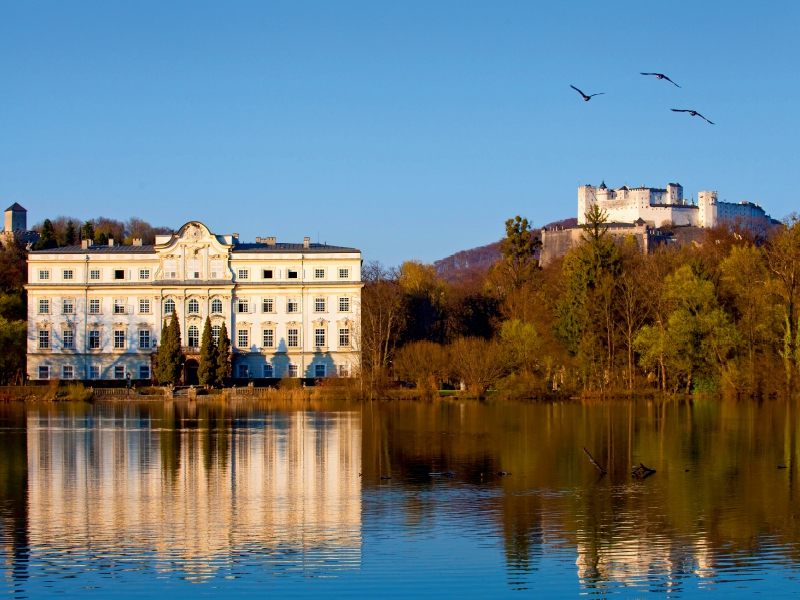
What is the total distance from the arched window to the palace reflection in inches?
1251

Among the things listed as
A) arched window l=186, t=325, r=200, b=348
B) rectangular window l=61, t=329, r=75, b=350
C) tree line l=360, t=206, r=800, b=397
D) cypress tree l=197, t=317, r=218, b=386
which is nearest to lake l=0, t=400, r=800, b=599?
tree line l=360, t=206, r=800, b=397

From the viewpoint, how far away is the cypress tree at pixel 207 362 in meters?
60.8

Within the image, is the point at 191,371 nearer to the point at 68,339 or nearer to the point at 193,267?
the point at 193,267

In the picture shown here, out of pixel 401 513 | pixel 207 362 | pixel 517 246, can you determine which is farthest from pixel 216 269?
pixel 401 513

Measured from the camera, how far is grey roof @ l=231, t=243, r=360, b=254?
222 ft

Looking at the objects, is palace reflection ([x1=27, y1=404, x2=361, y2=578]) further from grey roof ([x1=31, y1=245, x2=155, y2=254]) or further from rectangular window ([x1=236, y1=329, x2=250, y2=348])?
grey roof ([x1=31, y1=245, x2=155, y2=254])

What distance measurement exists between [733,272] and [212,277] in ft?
107

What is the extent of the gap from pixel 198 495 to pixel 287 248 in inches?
2003

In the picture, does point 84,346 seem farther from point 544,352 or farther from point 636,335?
point 636,335

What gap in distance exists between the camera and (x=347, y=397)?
54.8 m

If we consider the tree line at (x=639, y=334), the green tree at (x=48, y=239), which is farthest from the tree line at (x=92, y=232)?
the tree line at (x=639, y=334)

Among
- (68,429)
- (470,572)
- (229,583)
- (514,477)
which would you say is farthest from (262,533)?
(68,429)

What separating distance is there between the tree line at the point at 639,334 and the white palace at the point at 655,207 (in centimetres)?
10228

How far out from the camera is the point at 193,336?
6700 cm
